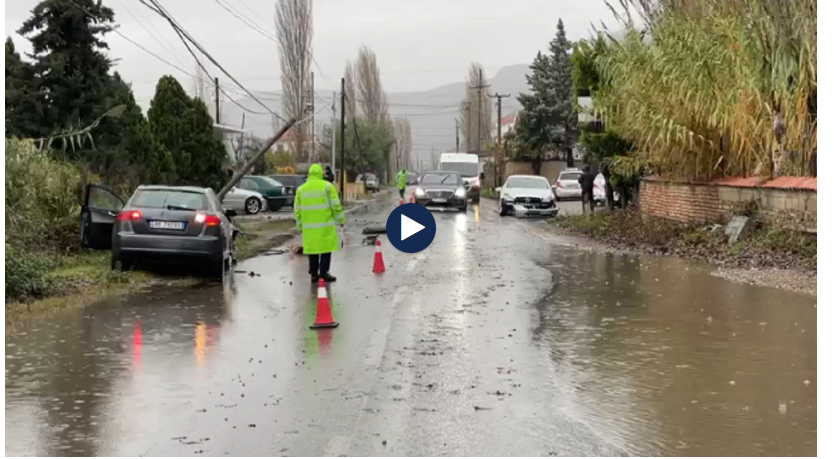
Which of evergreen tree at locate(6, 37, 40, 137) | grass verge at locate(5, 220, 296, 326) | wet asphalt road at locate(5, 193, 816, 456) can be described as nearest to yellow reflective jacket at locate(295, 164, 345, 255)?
wet asphalt road at locate(5, 193, 816, 456)

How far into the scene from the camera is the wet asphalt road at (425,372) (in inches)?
238

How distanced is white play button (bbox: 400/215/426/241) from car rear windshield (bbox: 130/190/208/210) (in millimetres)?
2963

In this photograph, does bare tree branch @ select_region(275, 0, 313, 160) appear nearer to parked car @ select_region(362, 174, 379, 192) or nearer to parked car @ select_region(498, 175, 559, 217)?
parked car @ select_region(362, 174, 379, 192)

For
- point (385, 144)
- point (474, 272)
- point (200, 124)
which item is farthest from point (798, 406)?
→ point (385, 144)

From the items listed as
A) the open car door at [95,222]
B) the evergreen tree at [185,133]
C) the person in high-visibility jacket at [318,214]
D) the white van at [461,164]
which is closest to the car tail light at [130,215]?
the open car door at [95,222]

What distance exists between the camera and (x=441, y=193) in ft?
121

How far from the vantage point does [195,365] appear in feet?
27.3

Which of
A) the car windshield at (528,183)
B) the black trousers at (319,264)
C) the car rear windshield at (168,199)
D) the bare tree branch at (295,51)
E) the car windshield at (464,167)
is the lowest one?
the black trousers at (319,264)

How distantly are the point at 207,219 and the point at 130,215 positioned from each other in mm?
1108

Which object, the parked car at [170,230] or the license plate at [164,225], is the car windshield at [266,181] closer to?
the parked car at [170,230]

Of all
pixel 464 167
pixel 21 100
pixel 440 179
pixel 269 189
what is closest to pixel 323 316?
pixel 21 100

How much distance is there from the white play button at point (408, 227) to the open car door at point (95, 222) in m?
4.68

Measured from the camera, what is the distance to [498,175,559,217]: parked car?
1352 inches

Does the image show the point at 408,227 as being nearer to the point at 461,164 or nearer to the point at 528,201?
the point at 528,201
